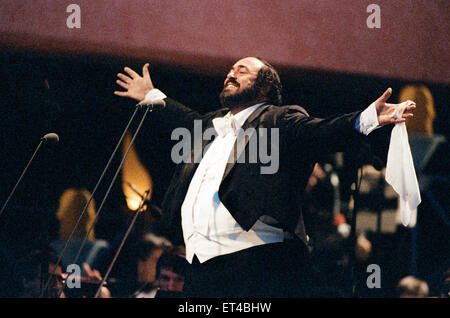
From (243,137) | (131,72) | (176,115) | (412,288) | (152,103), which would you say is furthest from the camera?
(412,288)

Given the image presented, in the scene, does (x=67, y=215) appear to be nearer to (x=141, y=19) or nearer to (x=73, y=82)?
(x=73, y=82)

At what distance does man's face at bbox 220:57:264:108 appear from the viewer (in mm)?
2766

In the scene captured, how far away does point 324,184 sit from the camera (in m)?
3.95

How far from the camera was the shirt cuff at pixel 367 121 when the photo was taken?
2182 mm

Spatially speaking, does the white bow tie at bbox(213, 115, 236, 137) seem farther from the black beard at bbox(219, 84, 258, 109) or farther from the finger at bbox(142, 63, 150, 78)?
the finger at bbox(142, 63, 150, 78)

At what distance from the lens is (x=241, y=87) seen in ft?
9.09

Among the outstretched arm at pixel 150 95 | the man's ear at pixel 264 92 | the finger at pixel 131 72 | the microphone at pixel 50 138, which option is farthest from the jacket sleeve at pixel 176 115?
the microphone at pixel 50 138

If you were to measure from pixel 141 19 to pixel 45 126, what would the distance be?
902mm

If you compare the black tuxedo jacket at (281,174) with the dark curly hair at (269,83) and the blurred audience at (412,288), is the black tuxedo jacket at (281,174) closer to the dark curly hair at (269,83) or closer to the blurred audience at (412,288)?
the dark curly hair at (269,83)

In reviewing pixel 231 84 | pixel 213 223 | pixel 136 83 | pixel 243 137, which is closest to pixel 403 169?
pixel 243 137

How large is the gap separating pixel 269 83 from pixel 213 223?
866 mm

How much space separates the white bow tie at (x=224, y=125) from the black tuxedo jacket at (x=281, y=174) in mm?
105

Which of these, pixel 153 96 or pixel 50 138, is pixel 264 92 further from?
pixel 50 138
